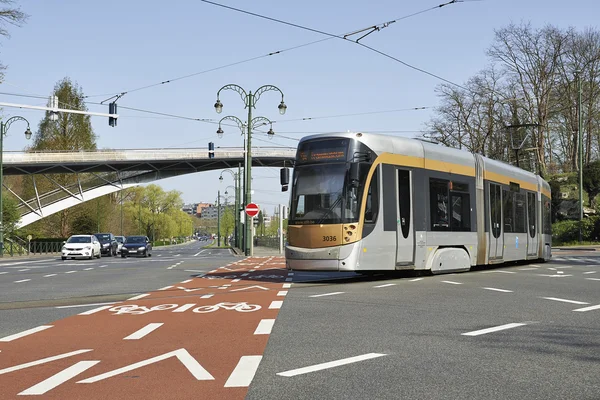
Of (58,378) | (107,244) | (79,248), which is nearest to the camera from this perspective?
(58,378)

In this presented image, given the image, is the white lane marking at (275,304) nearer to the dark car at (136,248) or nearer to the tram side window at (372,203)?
the tram side window at (372,203)

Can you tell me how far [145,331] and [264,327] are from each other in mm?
1427

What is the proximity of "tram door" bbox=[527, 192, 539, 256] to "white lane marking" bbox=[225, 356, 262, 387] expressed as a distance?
19.2 metres

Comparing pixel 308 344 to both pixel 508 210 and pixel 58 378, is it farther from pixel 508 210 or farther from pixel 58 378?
pixel 508 210

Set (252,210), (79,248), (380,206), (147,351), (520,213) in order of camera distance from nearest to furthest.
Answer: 1. (147,351)
2. (380,206)
3. (520,213)
4. (252,210)
5. (79,248)

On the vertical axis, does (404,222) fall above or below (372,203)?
below

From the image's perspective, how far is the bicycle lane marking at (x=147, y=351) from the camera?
5609 mm

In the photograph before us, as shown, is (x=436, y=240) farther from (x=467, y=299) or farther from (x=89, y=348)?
(x=89, y=348)

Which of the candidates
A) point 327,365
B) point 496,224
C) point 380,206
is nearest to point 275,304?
point 380,206

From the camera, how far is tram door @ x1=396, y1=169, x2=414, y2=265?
54.6 feet

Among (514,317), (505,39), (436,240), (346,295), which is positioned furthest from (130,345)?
(505,39)

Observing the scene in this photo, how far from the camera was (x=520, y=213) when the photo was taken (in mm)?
23406

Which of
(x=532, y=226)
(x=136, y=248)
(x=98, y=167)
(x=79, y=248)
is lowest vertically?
(x=136, y=248)

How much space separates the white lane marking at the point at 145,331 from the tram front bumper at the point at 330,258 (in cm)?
641
